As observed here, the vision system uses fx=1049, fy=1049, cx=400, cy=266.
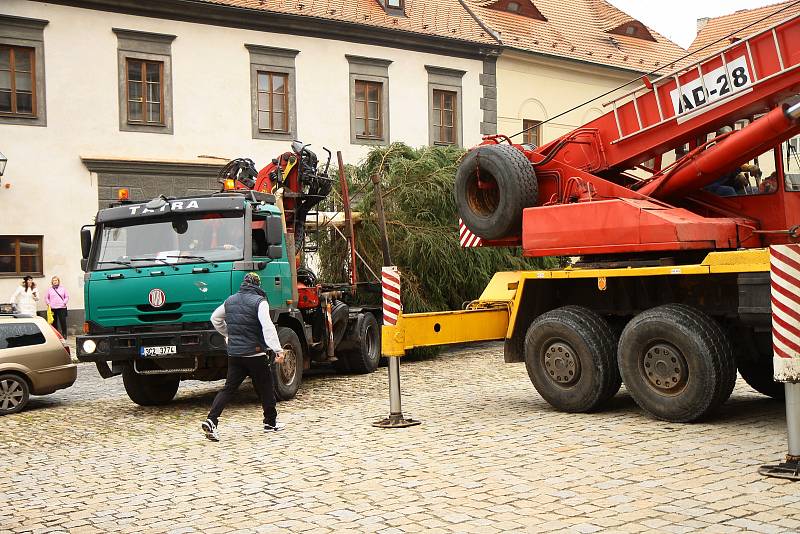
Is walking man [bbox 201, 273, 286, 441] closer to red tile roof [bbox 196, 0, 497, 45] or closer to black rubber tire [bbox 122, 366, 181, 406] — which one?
black rubber tire [bbox 122, 366, 181, 406]

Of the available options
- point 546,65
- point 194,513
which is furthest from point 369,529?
point 546,65

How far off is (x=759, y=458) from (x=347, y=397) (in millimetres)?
6138

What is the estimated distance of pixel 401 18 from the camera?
97.5 ft

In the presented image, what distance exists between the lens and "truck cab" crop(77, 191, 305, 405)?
472 inches

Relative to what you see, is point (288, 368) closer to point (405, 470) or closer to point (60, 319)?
point (405, 470)

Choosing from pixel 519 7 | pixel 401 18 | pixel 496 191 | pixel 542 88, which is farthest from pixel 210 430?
pixel 519 7

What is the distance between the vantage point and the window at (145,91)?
24.9 meters

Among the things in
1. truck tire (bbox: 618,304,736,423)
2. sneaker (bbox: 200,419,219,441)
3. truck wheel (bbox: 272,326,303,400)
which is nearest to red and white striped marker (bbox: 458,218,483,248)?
truck tire (bbox: 618,304,736,423)

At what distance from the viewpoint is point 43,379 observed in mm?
13172

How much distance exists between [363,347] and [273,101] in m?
12.8

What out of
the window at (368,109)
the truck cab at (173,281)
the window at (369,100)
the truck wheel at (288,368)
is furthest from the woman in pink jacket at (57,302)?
the truck wheel at (288,368)

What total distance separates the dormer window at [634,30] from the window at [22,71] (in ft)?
67.2

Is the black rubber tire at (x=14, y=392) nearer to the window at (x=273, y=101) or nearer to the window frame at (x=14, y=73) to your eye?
the window frame at (x=14, y=73)

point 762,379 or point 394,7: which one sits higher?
point 394,7
